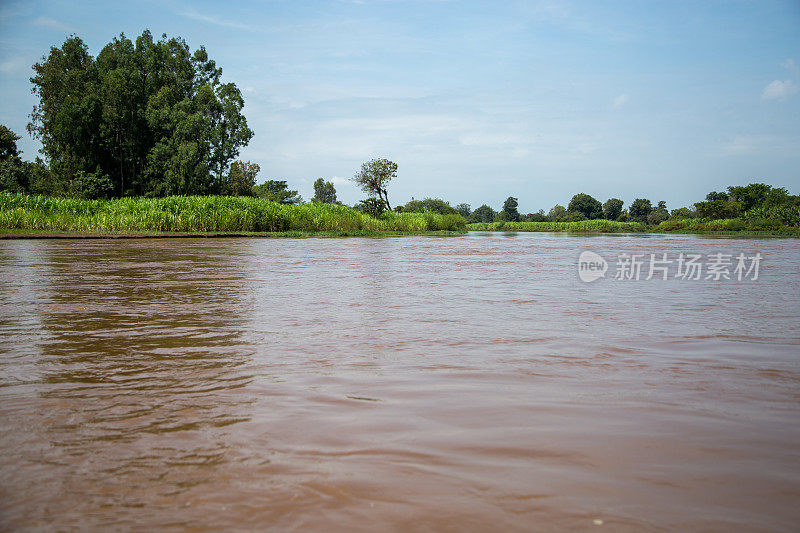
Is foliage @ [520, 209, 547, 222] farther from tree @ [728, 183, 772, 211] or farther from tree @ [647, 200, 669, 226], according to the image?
tree @ [728, 183, 772, 211]

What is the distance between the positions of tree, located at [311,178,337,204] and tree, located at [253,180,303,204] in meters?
24.0

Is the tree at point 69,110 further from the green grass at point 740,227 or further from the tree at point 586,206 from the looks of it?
the tree at point 586,206

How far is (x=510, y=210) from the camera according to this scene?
10494cm

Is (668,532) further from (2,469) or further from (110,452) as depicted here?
(2,469)

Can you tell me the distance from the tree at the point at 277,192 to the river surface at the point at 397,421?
1990 inches

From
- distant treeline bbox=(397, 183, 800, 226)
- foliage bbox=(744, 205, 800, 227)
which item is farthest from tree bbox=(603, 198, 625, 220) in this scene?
foliage bbox=(744, 205, 800, 227)

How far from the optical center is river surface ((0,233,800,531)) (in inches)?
54.9

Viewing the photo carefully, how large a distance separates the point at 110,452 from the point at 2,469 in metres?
0.29

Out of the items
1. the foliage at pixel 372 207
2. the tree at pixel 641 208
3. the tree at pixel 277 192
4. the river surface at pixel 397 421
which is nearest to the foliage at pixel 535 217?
the tree at pixel 641 208

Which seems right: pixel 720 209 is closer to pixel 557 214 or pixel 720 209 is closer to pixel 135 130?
pixel 557 214

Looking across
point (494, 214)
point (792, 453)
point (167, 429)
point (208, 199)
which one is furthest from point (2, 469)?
point (494, 214)

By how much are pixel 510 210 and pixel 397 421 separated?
10609 centimetres

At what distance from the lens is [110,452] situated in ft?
5.60

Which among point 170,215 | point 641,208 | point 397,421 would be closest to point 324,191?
point 641,208
